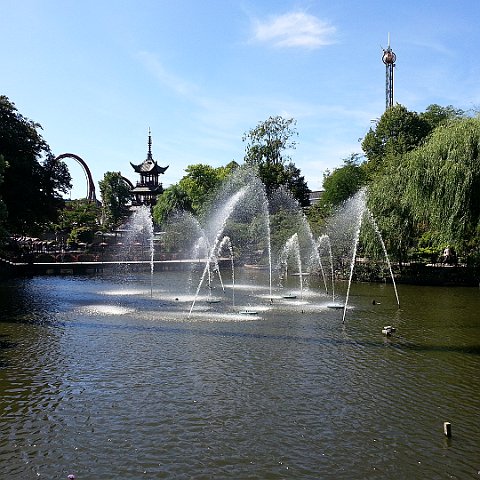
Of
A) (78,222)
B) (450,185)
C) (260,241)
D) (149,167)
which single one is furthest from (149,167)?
(450,185)

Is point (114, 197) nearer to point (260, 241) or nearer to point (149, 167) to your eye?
point (149, 167)

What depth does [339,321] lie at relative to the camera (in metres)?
19.3

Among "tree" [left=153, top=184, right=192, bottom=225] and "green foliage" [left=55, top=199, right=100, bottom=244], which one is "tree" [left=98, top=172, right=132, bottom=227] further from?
"tree" [left=153, top=184, right=192, bottom=225]

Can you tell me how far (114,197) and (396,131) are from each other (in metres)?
39.0

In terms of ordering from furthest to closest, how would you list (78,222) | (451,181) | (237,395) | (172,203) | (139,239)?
(78,222), (172,203), (139,239), (451,181), (237,395)

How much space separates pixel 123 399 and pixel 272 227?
35.3 metres

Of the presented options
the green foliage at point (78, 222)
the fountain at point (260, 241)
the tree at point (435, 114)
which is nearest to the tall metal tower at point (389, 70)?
the tree at point (435, 114)

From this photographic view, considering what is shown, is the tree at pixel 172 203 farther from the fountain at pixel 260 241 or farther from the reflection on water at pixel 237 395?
the reflection on water at pixel 237 395

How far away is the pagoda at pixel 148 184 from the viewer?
81750 mm

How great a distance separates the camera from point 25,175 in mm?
35938

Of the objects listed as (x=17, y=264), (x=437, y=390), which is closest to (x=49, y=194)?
(x=17, y=264)

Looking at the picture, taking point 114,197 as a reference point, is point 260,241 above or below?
below

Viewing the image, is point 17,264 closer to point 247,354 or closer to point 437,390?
point 247,354

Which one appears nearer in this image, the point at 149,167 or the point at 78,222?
the point at 78,222
